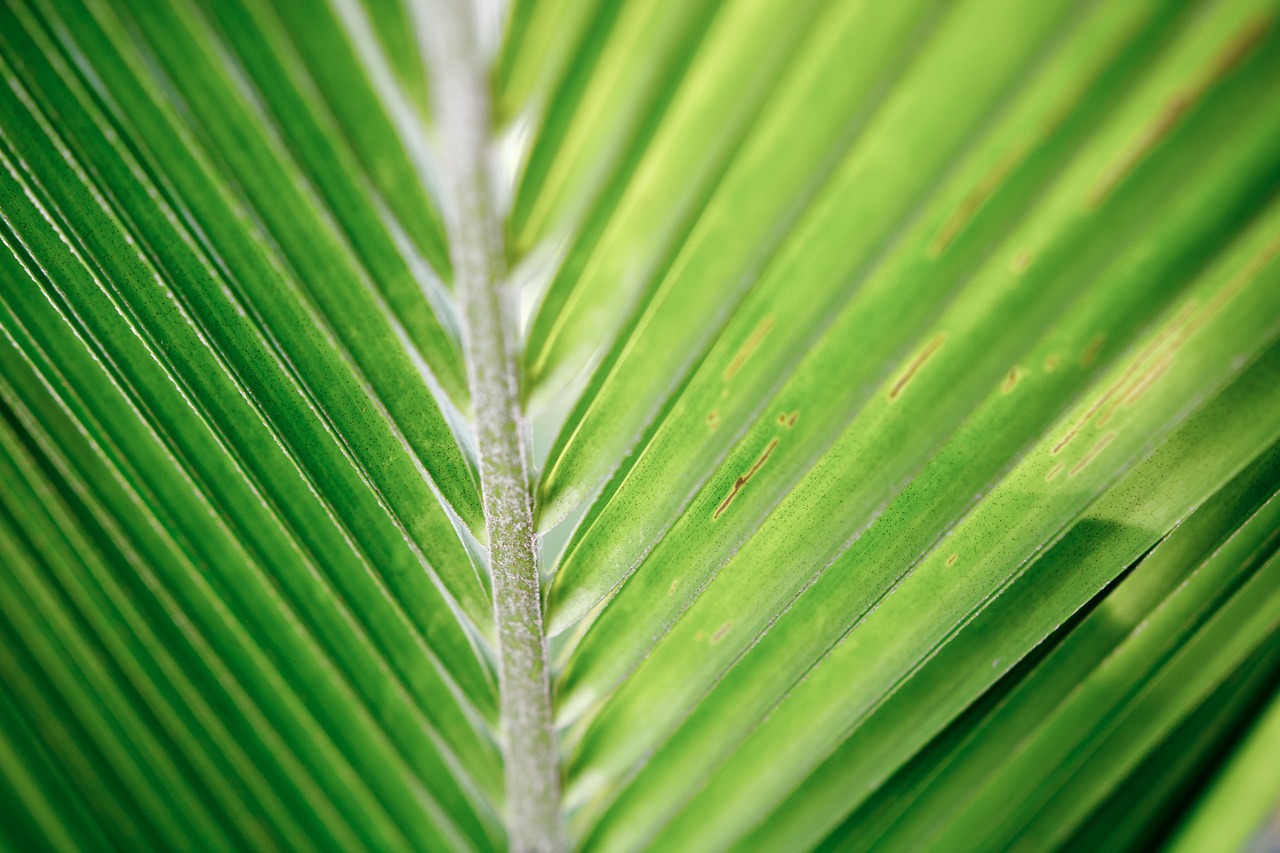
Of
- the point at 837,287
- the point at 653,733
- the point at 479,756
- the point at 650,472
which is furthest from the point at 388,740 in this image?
the point at 837,287

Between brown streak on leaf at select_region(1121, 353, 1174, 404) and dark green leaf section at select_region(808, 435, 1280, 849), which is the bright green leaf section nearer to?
brown streak on leaf at select_region(1121, 353, 1174, 404)

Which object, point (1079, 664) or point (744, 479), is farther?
point (1079, 664)

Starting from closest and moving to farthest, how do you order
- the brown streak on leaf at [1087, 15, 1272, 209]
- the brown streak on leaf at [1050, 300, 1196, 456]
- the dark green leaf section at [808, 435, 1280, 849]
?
the brown streak on leaf at [1087, 15, 1272, 209]
the brown streak on leaf at [1050, 300, 1196, 456]
the dark green leaf section at [808, 435, 1280, 849]

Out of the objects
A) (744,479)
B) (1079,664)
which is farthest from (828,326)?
(1079,664)

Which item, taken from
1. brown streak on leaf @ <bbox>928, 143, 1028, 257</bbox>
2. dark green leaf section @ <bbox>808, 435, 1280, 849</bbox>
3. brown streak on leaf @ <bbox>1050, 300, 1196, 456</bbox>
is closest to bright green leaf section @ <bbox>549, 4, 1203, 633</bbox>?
brown streak on leaf @ <bbox>928, 143, 1028, 257</bbox>

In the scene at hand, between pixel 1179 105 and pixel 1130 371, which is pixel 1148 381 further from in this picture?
pixel 1179 105

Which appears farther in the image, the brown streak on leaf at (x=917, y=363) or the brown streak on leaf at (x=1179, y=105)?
the brown streak on leaf at (x=917, y=363)

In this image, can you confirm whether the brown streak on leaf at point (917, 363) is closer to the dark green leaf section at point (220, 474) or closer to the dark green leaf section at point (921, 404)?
the dark green leaf section at point (921, 404)

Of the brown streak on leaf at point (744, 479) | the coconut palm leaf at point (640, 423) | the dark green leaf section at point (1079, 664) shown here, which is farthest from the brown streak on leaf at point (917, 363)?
the dark green leaf section at point (1079, 664)
